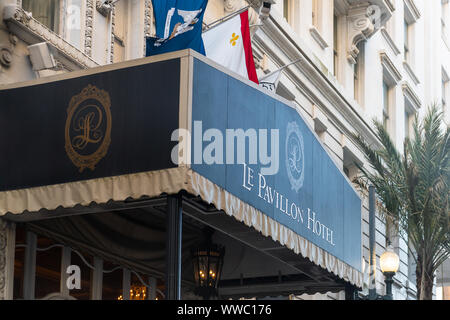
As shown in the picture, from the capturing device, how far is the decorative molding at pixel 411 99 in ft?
114

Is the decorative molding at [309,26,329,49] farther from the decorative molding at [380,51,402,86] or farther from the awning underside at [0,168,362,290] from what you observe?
the awning underside at [0,168,362,290]

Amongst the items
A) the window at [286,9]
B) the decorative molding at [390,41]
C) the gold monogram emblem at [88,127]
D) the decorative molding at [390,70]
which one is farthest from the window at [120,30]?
the decorative molding at [390,41]

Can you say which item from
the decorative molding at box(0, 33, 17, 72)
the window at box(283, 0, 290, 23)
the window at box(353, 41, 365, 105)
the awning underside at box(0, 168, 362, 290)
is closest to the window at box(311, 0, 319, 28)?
the window at box(283, 0, 290, 23)

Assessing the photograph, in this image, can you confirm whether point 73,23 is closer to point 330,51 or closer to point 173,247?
point 173,247

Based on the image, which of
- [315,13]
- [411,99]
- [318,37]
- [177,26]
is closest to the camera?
[177,26]

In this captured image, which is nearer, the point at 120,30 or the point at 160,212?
the point at 160,212

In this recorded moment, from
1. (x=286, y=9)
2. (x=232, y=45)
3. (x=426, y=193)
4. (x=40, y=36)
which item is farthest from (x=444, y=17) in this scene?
(x=40, y=36)

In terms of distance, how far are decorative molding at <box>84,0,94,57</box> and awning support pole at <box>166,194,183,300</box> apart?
432 cm

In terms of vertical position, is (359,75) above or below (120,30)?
above

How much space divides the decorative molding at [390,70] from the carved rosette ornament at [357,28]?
123 inches

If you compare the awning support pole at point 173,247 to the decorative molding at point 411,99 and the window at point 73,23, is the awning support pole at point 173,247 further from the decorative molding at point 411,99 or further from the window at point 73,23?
the decorative molding at point 411,99

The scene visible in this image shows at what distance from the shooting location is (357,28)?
27.7 meters

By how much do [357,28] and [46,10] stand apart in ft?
52.9
